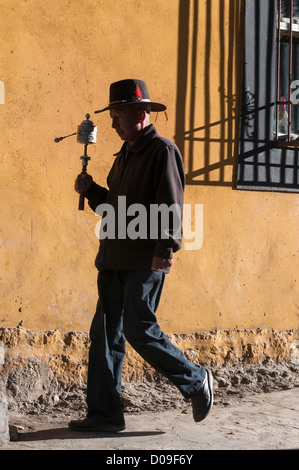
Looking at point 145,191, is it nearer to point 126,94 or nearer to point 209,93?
point 126,94

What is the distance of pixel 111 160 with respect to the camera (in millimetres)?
5156

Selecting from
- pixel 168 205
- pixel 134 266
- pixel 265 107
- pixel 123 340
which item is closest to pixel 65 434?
pixel 123 340

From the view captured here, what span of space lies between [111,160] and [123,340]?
4.58 feet

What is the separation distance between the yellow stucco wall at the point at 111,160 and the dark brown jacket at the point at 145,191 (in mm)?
784

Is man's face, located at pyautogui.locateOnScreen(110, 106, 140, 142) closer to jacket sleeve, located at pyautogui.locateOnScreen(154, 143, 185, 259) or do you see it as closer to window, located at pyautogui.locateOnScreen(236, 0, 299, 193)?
jacket sleeve, located at pyautogui.locateOnScreen(154, 143, 185, 259)

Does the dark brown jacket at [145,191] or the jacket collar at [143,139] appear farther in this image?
the jacket collar at [143,139]

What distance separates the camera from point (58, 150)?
4.98 metres

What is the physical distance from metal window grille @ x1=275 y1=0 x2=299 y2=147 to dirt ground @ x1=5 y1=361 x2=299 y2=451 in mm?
1830

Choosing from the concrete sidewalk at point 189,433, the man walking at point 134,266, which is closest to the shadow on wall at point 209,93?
the man walking at point 134,266

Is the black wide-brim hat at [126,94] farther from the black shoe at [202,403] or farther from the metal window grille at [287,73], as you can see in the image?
the metal window grille at [287,73]

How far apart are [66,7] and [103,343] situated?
2299 mm

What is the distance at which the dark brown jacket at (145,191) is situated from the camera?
4012 mm
